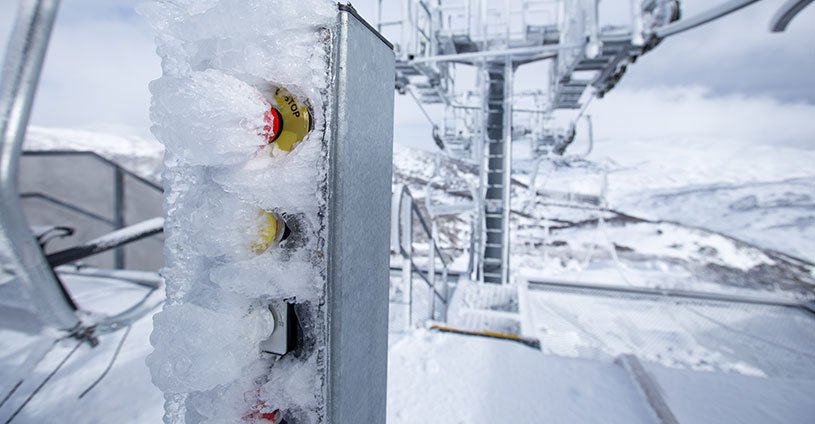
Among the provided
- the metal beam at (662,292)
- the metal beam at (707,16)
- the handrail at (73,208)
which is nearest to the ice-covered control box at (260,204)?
the metal beam at (707,16)

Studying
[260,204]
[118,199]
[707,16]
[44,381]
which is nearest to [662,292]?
[707,16]

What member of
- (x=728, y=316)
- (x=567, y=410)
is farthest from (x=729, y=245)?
(x=567, y=410)

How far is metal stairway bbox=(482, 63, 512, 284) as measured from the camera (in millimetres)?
4887

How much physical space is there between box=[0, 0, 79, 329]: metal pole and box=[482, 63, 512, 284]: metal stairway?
439 cm

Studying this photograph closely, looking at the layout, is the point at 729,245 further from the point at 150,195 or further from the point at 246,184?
the point at 150,195

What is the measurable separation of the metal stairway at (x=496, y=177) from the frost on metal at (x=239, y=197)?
4.60m

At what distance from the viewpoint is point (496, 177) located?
4977 millimetres

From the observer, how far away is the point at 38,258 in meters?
1.46

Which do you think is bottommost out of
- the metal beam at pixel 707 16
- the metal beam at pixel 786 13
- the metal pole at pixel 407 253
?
the metal pole at pixel 407 253

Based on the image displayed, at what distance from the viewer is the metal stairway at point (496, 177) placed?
16.0 ft

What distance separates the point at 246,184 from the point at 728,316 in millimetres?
5404

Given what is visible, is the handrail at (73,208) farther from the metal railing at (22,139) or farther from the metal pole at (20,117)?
the metal pole at (20,117)

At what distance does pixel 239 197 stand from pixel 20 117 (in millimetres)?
1351

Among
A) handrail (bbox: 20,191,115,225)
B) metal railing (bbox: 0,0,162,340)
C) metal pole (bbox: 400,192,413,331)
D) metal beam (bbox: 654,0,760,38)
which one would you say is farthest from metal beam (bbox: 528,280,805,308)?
handrail (bbox: 20,191,115,225)
